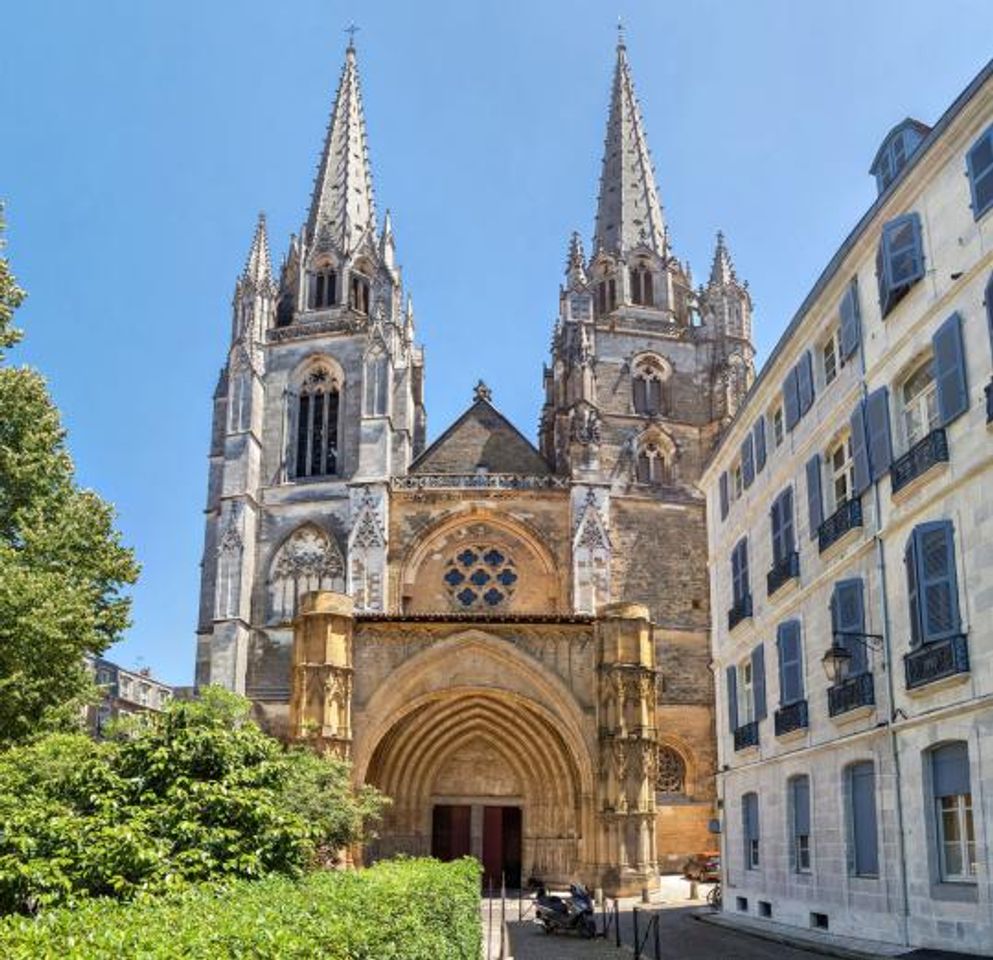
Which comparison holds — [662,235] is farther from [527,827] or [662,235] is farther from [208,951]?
[208,951]

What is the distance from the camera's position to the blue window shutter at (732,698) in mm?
20858

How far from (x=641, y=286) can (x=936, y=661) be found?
34.9m

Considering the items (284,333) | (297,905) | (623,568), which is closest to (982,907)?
(297,905)

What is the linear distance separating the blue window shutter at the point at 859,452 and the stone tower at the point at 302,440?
24.1 m

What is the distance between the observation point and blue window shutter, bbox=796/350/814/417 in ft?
56.8

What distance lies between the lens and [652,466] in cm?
4116

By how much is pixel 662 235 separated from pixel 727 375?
321 inches

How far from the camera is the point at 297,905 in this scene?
6.88m

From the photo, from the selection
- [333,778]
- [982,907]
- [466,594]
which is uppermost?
[466,594]

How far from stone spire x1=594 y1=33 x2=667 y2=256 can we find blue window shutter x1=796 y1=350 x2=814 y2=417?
29.2m

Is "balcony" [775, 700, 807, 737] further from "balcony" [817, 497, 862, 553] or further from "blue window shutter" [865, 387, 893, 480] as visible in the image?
"blue window shutter" [865, 387, 893, 480]

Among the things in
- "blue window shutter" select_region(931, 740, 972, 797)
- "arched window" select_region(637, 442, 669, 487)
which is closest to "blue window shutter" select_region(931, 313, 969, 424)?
"blue window shutter" select_region(931, 740, 972, 797)

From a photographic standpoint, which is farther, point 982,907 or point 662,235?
point 662,235

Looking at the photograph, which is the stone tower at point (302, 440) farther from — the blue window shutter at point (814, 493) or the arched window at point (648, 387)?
the blue window shutter at point (814, 493)
